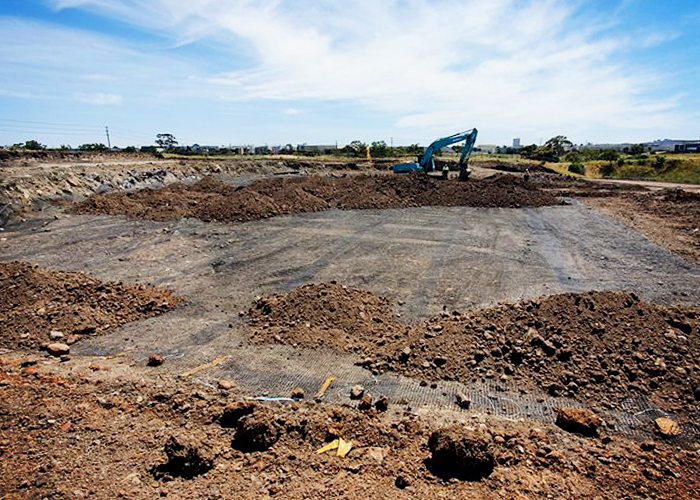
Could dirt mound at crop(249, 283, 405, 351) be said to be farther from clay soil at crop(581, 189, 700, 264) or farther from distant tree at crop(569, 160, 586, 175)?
distant tree at crop(569, 160, 586, 175)

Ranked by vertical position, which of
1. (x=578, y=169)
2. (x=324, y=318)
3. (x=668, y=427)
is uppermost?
(x=578, y=169)

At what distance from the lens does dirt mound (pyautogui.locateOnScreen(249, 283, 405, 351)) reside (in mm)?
6027

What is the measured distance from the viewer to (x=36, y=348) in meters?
5.79

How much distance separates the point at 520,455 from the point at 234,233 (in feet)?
36.4

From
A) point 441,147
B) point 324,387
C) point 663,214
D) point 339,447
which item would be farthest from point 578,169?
point 339,447

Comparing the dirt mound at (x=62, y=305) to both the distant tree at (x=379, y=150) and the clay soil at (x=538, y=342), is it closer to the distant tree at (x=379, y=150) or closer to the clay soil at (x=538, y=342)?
the clay soil at (x=538, y=342)

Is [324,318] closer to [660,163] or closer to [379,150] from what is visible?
[660,163]

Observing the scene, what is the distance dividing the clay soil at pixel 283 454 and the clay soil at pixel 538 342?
2.85 feet

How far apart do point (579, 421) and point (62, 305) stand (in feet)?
24.6

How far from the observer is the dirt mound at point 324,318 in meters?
6.03

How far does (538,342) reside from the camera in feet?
17.8

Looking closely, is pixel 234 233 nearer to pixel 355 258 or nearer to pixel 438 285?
pixel 355 258

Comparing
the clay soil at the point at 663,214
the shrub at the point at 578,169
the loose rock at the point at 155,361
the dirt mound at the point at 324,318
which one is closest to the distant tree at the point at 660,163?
the shrub at the point at 578,169

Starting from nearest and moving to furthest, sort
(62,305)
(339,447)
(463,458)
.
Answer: (463,458), (339,447), (62,305)
